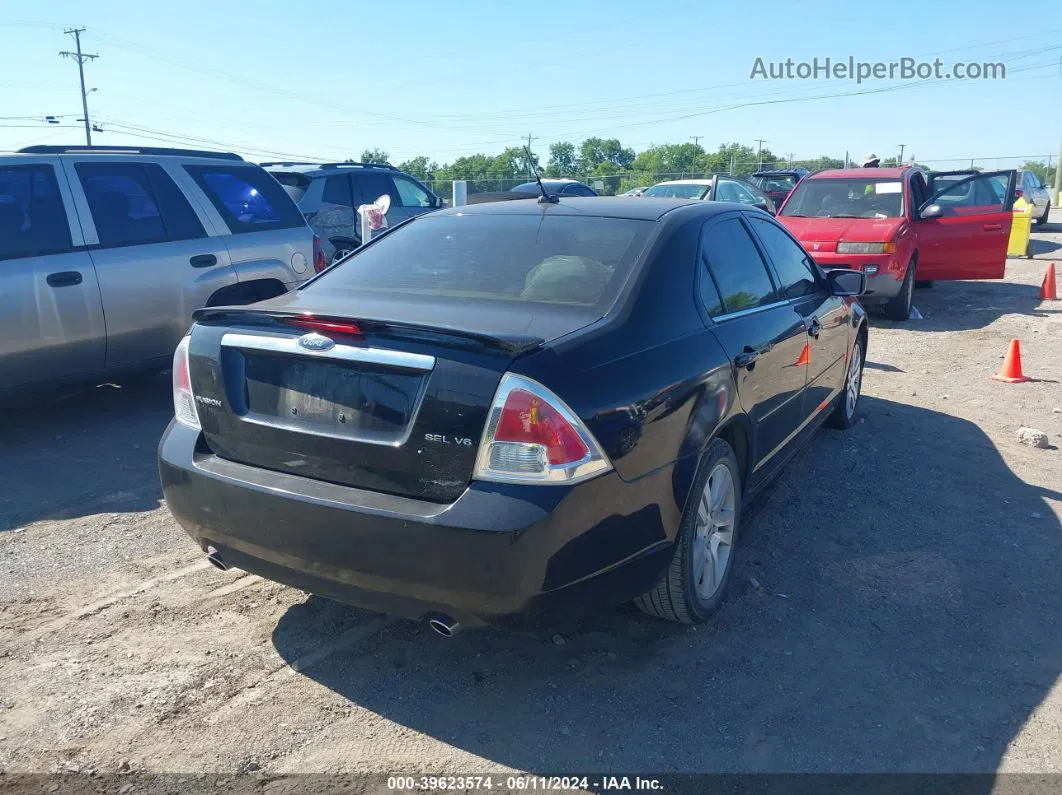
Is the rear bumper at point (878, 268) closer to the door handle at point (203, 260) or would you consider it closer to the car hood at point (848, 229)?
the car hood at point (848, 229)

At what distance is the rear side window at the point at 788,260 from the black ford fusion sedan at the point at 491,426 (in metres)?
0.86

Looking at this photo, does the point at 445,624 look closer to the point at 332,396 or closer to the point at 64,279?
the point at 332,396

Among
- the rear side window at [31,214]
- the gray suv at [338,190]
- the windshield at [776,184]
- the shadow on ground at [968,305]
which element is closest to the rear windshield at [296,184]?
the gray suv at [338,190]

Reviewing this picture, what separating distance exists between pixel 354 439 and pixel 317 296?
3.10 feet

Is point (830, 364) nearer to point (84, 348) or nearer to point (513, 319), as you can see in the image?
point (513, 319)

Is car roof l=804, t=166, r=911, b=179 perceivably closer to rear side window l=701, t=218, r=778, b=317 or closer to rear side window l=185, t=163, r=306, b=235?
rear side window l=185, t=163, r=306, b=235

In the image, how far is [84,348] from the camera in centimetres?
583

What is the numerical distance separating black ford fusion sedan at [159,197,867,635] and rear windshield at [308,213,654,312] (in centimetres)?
1

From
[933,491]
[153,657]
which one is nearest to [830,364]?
[933,491]

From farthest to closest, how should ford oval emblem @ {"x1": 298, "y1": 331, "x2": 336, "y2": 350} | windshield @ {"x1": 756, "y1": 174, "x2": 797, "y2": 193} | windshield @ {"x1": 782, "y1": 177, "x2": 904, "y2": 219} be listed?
1. windshield @ {"x1": 756, "y1": 174, "x2": 797, "y2": 193}
2. windshield @ {"x1": 782, "y1": 177, "x2": 904, "y2": 219}
3. ford oval emblem @ {"x1": 298, "y1": 331, "x2": 336, "y2": 350}

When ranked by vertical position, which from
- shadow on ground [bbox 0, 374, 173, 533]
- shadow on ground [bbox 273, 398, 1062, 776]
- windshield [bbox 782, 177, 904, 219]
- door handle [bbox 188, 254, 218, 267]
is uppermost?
windshield [bbox 782, 177, 904, 219]

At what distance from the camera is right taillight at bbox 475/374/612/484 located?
2662mm

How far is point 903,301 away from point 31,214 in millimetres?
9354

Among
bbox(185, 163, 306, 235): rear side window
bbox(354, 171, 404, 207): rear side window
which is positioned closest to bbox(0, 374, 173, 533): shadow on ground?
bbox(185, 163, 306, 235): rear side window
